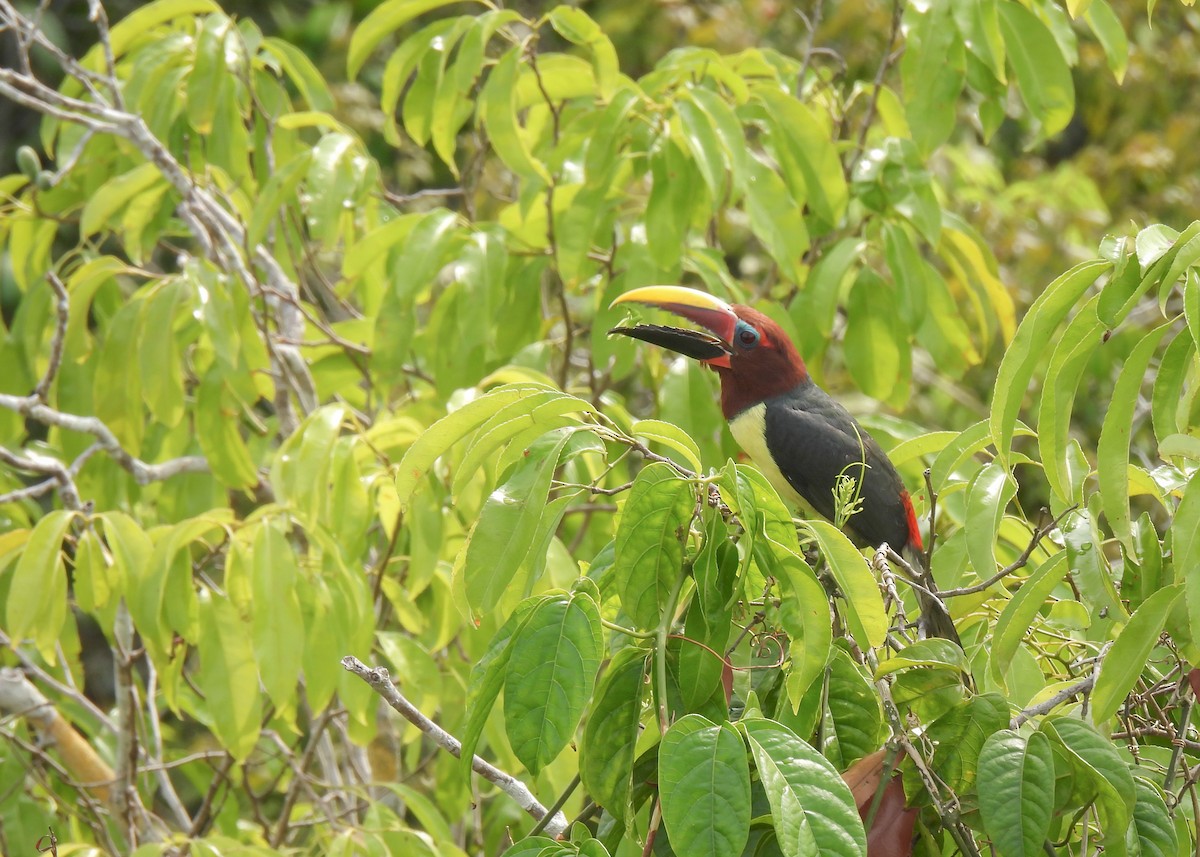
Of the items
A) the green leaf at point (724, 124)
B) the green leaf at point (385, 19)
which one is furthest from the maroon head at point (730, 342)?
the green leaf at point (385, 19)

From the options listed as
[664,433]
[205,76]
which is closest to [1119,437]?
[664,433]

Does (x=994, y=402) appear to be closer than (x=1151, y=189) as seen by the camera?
Yes

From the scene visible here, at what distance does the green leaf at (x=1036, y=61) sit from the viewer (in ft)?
10.0

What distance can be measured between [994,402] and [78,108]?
265 centimetres

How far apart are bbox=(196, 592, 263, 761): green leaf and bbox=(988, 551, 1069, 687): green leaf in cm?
144

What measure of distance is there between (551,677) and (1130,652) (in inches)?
25.5

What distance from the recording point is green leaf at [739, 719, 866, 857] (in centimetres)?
129

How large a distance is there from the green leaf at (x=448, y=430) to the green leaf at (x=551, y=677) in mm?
310

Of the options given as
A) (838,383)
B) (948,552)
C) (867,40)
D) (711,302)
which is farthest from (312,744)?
(867,40)

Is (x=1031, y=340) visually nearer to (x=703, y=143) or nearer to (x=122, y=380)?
(x=703, y=143)

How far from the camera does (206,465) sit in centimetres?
348

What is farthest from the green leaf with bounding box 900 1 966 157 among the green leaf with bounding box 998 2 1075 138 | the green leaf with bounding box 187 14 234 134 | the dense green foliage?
the green leaf with bounding box 187 14 234 134

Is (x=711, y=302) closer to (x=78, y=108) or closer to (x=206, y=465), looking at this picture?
(x=206, y=465)

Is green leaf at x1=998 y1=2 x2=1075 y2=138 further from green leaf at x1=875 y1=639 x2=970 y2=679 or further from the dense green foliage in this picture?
green leaf at x1=875 y1=639 x2=970 y2=679
